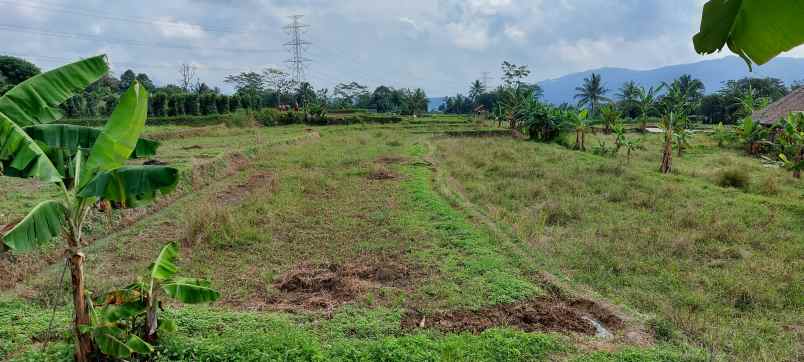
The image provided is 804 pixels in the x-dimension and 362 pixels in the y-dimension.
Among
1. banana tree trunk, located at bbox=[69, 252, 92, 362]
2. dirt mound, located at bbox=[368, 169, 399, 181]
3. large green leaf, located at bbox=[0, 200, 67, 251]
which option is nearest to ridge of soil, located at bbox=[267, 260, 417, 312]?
banana tree trunk, located at bbox=[69, 252, 92, 362]

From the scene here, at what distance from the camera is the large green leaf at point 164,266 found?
3873 millimetres

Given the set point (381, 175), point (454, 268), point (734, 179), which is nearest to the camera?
point (454, 268)

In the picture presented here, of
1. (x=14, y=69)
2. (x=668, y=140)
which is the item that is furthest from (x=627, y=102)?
(x=14, y=69)

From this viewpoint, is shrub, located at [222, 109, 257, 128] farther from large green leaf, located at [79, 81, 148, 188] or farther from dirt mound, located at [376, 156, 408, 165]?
large green leaf, located at [79, 81, 148, 188]

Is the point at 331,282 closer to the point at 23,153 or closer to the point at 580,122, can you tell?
the point at 23,153

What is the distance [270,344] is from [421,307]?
1.82m

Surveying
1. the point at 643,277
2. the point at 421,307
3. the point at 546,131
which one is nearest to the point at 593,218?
the point at 643,277

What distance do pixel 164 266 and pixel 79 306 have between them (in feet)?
2.16

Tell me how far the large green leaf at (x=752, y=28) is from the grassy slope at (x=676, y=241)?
3.86 m

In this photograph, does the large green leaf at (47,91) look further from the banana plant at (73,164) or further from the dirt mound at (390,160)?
the dirt mound at (390,160)

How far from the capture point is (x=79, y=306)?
3.59m

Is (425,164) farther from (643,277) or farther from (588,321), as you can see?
(588,321)

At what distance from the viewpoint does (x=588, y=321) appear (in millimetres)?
5023

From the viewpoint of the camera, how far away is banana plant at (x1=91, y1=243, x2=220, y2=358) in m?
3.55
